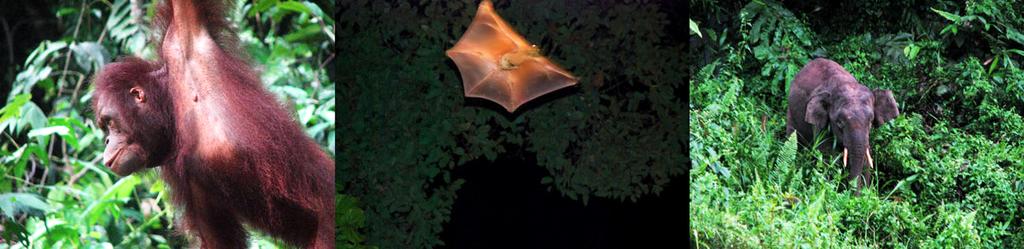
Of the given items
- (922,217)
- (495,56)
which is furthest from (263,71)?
(922,217)

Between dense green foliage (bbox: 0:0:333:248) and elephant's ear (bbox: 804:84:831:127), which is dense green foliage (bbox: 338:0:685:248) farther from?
elephant's ear (bbox: 804:84:831:127)

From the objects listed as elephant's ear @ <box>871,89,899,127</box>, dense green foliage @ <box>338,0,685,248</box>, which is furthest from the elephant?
dense green foliage @ <box>338,0,685,248</box>

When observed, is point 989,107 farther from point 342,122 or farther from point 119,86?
point 119,86

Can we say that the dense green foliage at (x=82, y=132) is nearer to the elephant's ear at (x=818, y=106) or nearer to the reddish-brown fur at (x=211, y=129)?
the reddish-brown fur at (x=211, y=129)

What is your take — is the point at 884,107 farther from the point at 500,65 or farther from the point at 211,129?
the point at 211,129

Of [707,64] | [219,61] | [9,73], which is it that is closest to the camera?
[219,61]

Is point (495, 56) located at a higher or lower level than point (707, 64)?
higher

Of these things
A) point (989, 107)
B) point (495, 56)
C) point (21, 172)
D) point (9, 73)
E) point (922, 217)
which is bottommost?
point (922, 217)

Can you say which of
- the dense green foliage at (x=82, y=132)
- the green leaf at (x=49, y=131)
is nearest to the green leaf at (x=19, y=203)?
the dense green foliage at (x=82, y=132)
